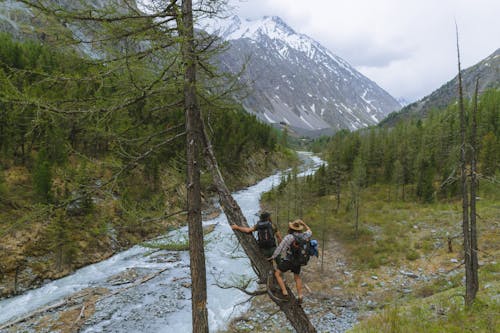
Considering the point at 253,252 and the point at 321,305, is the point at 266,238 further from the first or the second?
the point at 321,305

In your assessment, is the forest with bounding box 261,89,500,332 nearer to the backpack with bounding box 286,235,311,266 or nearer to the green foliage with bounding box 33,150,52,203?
the backpack with bounding box 286,235,311,266

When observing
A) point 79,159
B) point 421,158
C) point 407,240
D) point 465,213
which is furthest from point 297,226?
point 421,158

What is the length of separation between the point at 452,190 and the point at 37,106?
44.2 metres

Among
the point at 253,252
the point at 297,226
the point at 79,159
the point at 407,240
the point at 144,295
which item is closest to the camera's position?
the point at 253,252

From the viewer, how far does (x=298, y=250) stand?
501cm

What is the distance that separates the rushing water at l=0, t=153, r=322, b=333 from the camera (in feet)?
41.8

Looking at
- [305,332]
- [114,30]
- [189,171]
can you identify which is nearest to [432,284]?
[305,332]

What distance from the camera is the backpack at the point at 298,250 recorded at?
16.3 ft

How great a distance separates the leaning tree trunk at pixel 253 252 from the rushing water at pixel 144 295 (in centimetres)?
571

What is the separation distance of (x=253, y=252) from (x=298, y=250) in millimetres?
824

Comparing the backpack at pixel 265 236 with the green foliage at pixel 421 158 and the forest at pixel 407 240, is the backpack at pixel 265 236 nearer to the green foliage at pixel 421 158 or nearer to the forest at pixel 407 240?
the forest at pixel 407 240

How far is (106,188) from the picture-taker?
473 cm

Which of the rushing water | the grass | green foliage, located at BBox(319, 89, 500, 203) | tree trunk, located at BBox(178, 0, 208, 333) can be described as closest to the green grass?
the grass

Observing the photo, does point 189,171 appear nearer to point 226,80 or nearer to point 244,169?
point 226,80
